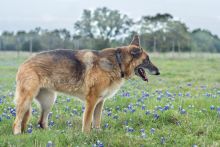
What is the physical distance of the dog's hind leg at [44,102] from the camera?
277 inches

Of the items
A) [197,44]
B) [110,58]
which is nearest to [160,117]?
[110,58]

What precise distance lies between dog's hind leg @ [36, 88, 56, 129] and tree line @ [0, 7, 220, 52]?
42.5 m

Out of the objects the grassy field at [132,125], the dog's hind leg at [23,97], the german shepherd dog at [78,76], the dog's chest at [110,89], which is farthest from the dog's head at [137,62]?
the dog's hind leg at [23,97]

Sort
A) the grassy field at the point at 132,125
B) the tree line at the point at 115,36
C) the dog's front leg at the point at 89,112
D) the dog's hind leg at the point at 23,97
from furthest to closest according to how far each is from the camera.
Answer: the tree line at the point at 115,36 → the dog's front leg at the point at 89,112 → the dog's hind leg at the point at 23,97 → the grassy field at the point at 132,125

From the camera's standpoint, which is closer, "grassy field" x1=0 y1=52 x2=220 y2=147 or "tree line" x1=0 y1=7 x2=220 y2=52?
"grassy field" x1=0 y1=52 x2=220 y2=147

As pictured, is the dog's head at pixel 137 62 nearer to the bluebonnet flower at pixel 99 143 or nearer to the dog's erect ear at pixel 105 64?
the dog's erect ear at pixel 105 64

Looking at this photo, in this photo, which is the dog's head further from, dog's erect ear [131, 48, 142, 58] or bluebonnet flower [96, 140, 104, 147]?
bluebonnet flower [96, 140, 104, 147]

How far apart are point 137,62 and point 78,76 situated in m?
1.15

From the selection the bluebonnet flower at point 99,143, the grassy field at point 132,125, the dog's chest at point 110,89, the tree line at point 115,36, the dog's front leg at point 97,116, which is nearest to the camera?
the bluebonnet flower at point 99,143

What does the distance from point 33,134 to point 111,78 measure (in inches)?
69.8

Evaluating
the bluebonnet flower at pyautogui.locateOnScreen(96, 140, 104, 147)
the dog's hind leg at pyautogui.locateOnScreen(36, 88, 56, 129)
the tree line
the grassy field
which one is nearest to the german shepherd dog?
the dog's hind leg at pyautogui.locateOnScreen(36, 88, 56, 129)

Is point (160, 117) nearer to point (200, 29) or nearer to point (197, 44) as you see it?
point (197, 44)

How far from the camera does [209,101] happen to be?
8.37 metres

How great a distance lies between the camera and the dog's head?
6.97 metres
